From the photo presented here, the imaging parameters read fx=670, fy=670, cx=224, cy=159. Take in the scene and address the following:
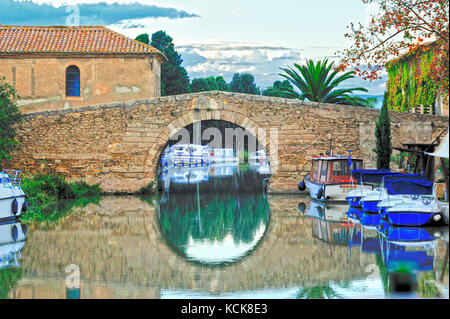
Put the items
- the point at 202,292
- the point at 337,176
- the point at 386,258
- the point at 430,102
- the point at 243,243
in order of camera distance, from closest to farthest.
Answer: the point at 202,292, the point at 386,258, the point at 243,243, the point at 337,176, the point at 430,102

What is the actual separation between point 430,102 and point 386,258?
66.2ft

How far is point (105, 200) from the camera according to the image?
22.4 meters

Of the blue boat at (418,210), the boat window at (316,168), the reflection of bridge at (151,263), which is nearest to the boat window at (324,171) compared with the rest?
the boat window at (316,168)

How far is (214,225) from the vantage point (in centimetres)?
1612

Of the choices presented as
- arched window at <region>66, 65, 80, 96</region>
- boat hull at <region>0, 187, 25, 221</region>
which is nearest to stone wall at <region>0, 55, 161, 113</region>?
arched window at <region>66, 65, 80, 96</region>

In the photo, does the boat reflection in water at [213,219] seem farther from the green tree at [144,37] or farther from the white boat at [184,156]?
the green tree at [144,37]

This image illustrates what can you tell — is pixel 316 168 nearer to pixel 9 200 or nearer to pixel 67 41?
pixel 9 200

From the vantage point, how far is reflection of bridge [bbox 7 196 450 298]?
9133 mm

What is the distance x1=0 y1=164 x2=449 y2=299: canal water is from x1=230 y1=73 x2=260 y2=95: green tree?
63.8m

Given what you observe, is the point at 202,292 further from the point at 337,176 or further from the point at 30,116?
the point at 30,116

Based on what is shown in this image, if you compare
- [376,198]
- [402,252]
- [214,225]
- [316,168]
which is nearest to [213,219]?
[214,225]

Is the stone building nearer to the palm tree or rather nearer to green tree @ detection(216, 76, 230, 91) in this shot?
the palm tree

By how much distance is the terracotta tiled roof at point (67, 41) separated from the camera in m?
27.4
